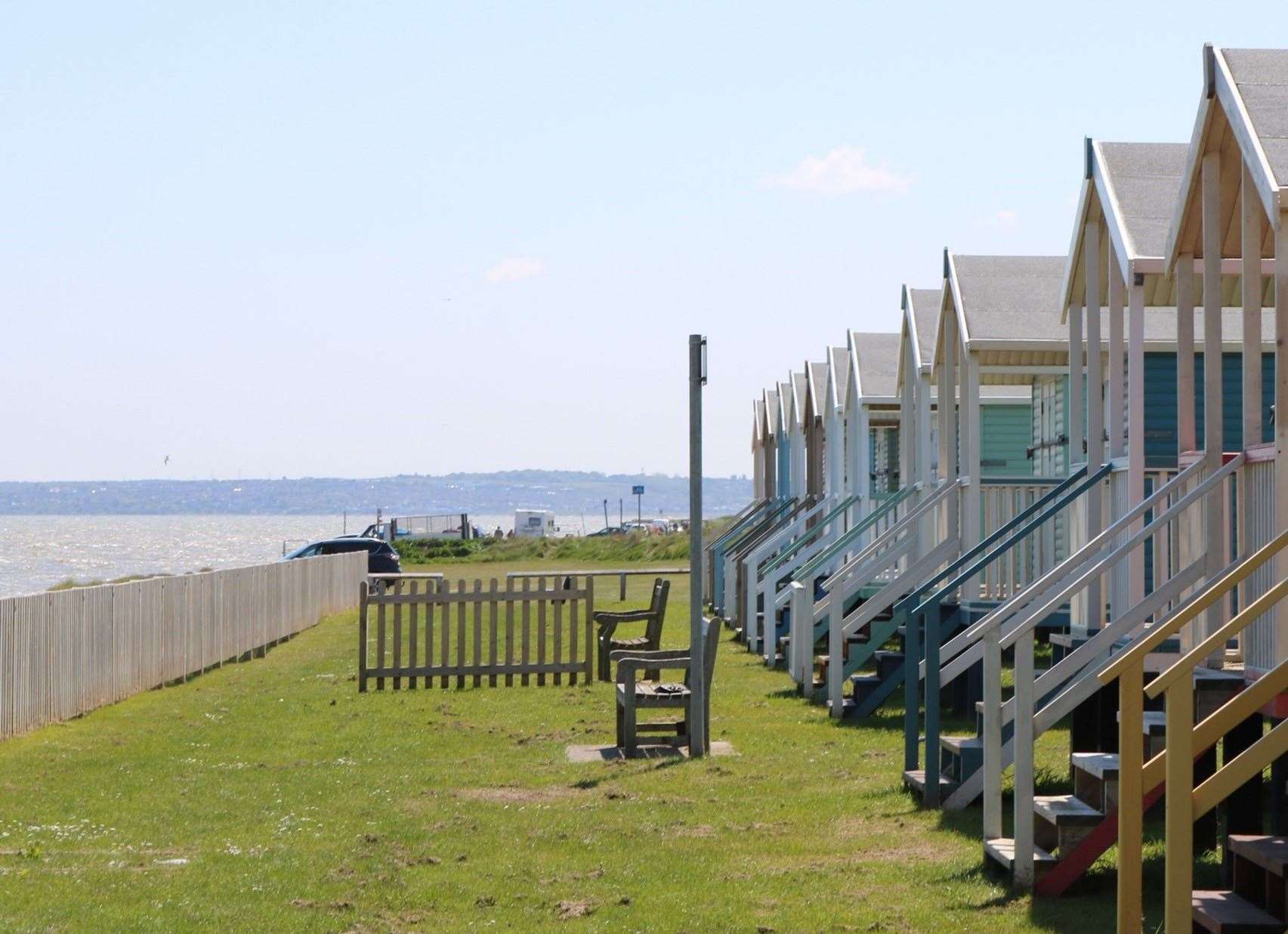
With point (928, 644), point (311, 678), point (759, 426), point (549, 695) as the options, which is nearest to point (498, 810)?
Answer: point (928, 644)

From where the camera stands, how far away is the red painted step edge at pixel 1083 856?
7.65 metres

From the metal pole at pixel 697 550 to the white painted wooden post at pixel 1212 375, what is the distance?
4228mm

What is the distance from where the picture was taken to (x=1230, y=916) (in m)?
6.53

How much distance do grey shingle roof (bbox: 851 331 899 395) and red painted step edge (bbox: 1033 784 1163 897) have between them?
15.8 metres

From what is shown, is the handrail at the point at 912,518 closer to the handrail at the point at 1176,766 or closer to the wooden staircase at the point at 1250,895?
the wooden staircase at the point at 1250,895

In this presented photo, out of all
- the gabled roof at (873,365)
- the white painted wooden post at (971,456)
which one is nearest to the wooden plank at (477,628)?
the white painted wooden post at (971,456)

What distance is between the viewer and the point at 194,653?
1997 centimetres

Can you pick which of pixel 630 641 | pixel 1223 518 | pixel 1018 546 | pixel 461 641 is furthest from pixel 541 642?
pixel 1223 518

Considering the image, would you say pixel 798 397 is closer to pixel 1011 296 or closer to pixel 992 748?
pixel 1011 296

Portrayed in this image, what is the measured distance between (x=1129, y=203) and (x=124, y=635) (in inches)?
417

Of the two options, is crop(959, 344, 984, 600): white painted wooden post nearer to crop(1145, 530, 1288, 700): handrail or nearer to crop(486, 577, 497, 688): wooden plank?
crop(486, 577, 497, 688): wooden plank

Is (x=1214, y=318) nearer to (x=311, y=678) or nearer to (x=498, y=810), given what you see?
(x=498, y=810)

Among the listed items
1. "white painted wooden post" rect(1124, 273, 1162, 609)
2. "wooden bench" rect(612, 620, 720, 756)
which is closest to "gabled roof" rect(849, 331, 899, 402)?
"wooden bench" rect(612, 620, 720, 756)

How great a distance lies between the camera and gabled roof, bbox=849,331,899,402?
2342 cm
